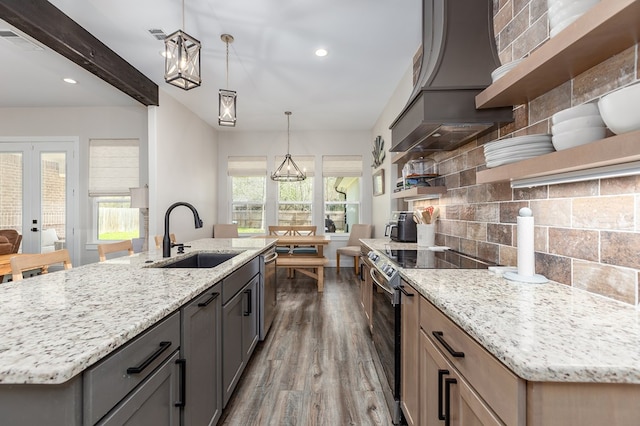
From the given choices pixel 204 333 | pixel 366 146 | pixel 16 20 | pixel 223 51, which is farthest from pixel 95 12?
pixel 366 146

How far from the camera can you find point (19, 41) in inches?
113

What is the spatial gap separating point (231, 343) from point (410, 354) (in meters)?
1.01

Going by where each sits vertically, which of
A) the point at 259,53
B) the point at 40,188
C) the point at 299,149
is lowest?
the point at 40,188

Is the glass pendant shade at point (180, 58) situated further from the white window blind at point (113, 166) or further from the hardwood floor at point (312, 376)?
the white window blind at point (113, 166)

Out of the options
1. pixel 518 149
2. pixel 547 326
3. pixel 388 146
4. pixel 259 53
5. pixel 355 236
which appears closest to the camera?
pixel 547 326

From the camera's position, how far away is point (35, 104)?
4684 mm

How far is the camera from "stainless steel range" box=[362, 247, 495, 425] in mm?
1610

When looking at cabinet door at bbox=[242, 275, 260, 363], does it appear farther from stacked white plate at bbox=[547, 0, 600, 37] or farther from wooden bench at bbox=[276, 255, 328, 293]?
stacked white plate at bbox=[547, 0, 600, 37]

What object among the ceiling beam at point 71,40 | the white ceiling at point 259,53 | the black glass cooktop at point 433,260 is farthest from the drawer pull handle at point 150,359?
the ceiling beam at point 71,40

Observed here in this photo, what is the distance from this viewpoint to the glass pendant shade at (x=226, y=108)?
267 cm

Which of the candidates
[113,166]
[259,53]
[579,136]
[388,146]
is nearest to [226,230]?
Result: [113,166]

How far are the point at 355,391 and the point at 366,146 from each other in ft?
16.7

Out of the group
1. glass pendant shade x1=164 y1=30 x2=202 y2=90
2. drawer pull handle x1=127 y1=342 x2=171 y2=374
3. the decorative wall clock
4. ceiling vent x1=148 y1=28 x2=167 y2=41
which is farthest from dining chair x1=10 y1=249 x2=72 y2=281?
the decorative wall clock

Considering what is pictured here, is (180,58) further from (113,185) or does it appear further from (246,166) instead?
(246,166)
